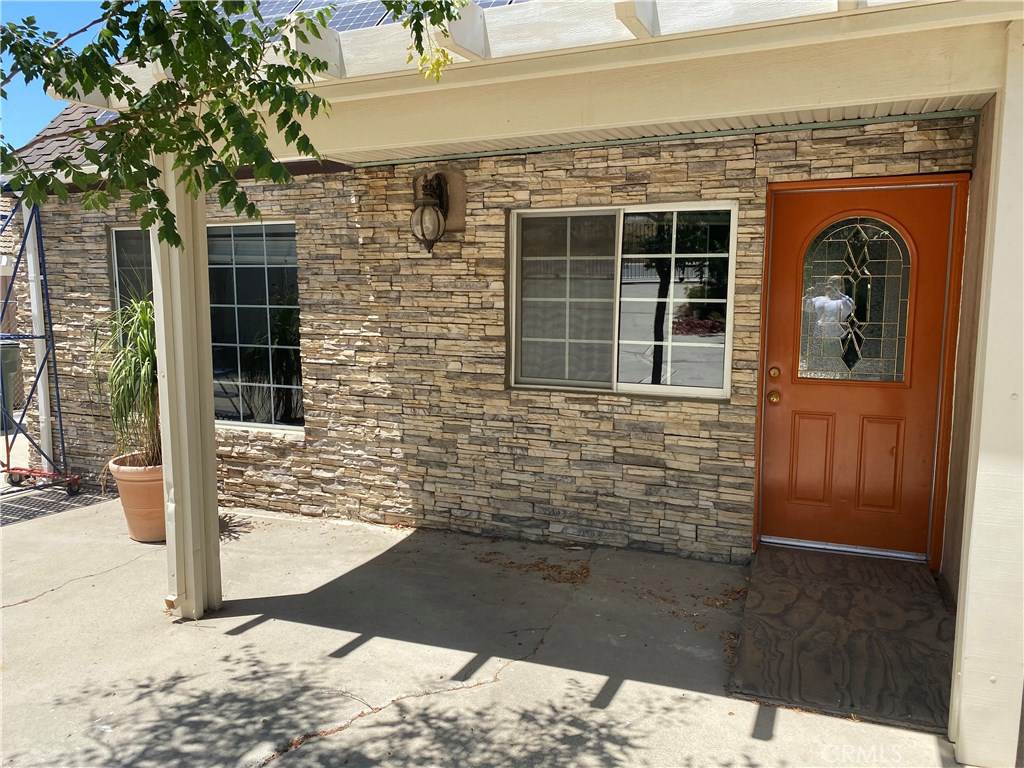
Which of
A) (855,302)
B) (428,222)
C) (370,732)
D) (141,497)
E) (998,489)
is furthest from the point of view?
(141,497)

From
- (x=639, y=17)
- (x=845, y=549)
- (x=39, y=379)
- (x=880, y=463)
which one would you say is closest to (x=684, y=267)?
(x=880, y=463)

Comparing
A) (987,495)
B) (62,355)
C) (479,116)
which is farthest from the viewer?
(62,355)

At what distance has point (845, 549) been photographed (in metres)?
4.82

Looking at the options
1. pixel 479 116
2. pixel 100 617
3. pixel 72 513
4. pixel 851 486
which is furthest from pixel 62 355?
pixel 851 486

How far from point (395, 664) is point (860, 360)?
3.30m

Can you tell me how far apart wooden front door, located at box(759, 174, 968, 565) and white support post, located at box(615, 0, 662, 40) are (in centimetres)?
199

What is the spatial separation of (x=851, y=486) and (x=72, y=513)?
595 cm

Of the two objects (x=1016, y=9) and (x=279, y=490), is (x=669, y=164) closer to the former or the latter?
(x=1016, y=9)

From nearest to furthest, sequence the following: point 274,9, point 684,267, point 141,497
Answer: point 274,9 → point 684,267 → point 141,497

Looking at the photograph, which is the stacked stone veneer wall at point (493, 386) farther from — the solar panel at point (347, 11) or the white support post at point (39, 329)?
the solar panel at point (347, 11)

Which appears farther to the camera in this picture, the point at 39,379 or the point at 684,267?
the point at 39,379

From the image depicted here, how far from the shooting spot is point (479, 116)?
385 centimetres

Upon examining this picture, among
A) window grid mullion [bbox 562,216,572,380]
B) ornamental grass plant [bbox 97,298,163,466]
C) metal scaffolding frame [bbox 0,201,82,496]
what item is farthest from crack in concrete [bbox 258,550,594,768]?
metal scaffolding frame [bbox 0,201,82,496]

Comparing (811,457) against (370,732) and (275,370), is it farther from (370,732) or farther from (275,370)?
(275,370)
